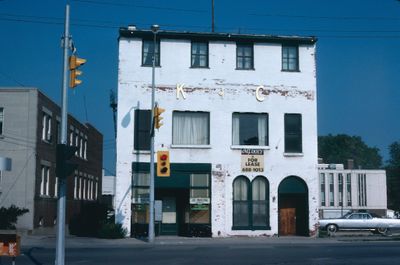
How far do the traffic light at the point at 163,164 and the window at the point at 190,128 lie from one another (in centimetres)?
299

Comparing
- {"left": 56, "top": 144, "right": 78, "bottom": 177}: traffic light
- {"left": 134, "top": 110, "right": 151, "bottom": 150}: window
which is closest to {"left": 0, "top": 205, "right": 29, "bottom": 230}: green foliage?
{"left": 134, "top": 110, "right": 151, "bottom": 150}: window

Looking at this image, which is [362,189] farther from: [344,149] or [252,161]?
[344,149]

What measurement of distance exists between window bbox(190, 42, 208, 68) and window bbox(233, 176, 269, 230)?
6.81 m

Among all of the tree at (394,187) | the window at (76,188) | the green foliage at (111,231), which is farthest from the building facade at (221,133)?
the tree at (394,187)

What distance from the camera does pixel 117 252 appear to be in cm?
2108

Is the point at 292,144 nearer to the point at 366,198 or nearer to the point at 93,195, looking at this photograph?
the point at 93,195

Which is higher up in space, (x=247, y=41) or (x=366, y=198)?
(x=247, y=41)

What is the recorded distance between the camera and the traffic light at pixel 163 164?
27.7 m

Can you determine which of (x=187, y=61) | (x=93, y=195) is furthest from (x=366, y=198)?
(x=187, y=61)

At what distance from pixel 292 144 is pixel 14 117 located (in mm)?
16127

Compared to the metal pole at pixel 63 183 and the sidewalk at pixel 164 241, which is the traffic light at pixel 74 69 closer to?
the metal pole at pixel 63 183

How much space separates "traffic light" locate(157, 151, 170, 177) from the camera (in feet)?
90.8

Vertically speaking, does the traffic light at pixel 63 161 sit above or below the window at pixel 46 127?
below

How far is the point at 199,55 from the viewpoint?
3178 cm
